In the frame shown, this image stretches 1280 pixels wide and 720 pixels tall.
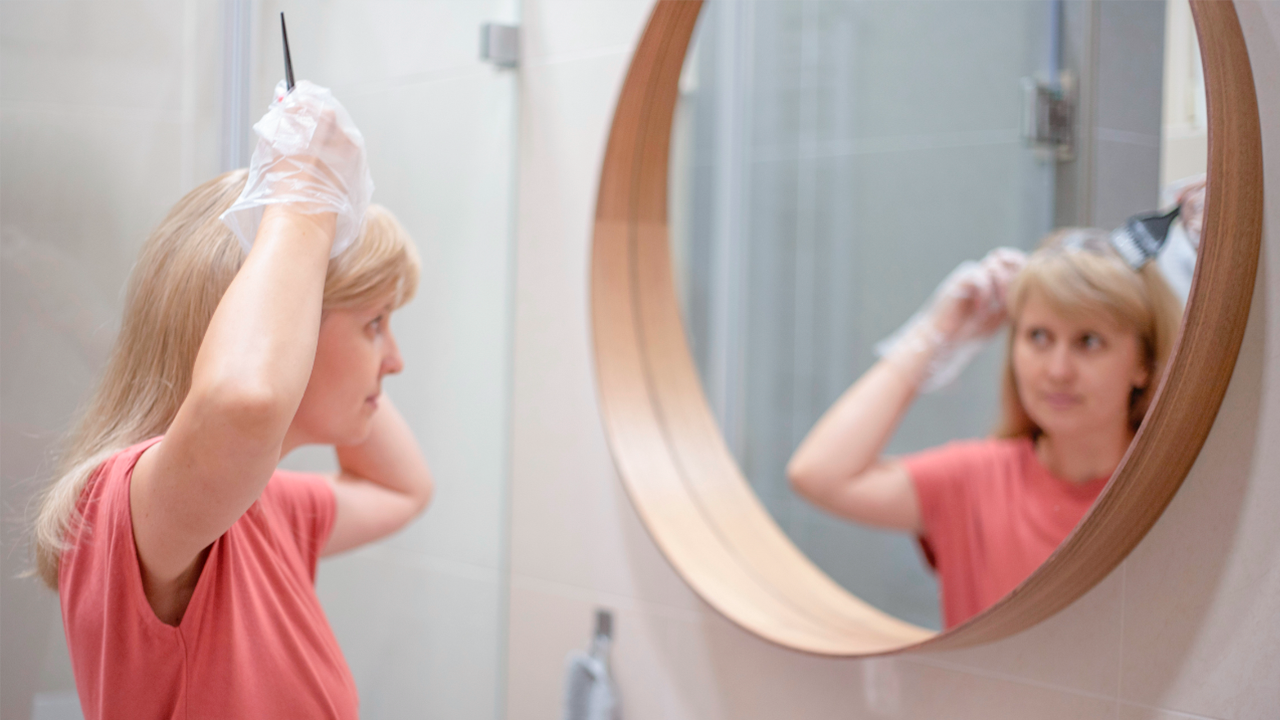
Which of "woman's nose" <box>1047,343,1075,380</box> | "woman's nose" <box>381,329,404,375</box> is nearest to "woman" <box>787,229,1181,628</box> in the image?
"woman's nose" <box>1047,343,1075,380</box>

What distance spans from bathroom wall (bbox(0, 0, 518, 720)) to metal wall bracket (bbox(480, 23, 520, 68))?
1cm

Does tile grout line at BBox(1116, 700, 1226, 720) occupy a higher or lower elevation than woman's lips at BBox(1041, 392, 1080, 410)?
lower

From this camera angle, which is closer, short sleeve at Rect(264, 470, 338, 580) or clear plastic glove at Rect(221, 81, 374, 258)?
clear plastic glove at Rect(221, 81, 374, 258)

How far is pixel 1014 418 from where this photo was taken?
1.04 m

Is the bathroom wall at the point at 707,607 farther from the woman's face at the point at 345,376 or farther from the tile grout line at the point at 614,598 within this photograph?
the woman's face at the point at 345,376

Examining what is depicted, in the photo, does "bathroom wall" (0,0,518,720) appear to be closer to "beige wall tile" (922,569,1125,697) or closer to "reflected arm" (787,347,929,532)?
"reflected arm" (787,347,929,532)

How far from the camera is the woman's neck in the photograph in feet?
2.86

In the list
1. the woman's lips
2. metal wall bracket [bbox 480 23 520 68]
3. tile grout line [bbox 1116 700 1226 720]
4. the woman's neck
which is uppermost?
metal wall bracket [bbox 480 23 520 68]

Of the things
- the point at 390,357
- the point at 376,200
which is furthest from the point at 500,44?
the point at 390,357

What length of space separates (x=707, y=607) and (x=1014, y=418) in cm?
39

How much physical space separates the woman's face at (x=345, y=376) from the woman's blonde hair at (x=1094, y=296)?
0.64 metres

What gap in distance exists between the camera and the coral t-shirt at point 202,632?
1.94 feet

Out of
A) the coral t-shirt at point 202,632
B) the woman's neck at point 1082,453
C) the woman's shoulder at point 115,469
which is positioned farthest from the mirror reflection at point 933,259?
the woman's shoulder at point 115,469

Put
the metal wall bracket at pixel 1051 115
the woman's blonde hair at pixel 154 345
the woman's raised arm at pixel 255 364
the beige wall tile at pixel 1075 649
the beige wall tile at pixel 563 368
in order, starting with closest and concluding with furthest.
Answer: the woman's raised arm at pixel 255 364, the woman's blonde hair at pixel 154 345, the beige wall tile at pixel 1075 649, the metal wall bracket at pixel 1051 115, the beige wall tile at pixel 563 368
